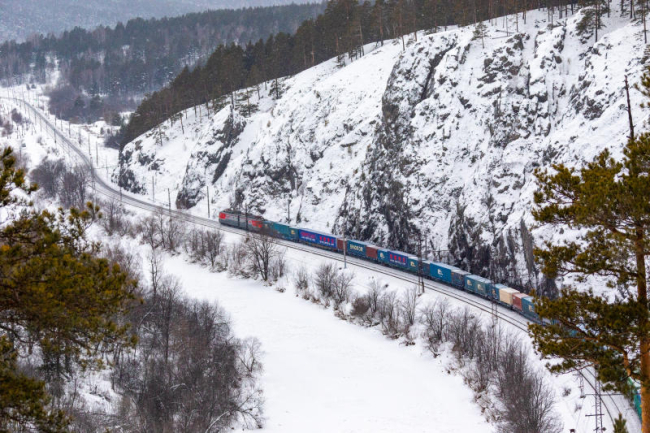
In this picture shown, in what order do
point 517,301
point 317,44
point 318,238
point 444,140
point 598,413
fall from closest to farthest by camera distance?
point 598,413
point 517,301
point 444,140
point 318,238
point 317,44

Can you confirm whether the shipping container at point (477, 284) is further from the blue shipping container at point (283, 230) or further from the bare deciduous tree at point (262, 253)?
the blue shipping container at point (283, 230)

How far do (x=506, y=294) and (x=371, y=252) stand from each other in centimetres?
1928

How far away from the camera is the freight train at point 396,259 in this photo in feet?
155

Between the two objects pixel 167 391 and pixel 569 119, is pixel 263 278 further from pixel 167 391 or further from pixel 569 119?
pixel 569 119

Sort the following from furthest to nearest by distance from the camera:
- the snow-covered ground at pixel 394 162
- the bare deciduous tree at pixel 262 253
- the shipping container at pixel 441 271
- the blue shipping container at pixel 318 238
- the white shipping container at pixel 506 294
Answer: the blue shipping container at pixel 318 238 < the bare deciduous tree at pixel 262 253 < the shipping container at pixel 441 271 < the white shipping container at pixel 506 294 < the snow-covered ground at pixel 394 162

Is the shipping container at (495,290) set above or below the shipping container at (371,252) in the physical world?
below

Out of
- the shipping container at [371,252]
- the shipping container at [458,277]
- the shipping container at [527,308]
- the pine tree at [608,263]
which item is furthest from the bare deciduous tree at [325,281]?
the pine tree at [608,263]

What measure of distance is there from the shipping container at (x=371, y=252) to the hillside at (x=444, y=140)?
4.12 metres

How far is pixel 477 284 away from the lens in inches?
2030

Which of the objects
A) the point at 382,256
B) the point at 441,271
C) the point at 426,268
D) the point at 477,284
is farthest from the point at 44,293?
the point at 382,256

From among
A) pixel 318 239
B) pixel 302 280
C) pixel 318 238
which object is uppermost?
pixel 318 238

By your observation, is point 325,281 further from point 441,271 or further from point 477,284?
point 477,284

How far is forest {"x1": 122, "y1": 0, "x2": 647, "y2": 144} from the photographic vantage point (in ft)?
302

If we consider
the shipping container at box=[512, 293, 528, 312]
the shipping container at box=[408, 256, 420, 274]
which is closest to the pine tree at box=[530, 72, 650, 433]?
the shipping container at box=[512, 293, 528, 312]
